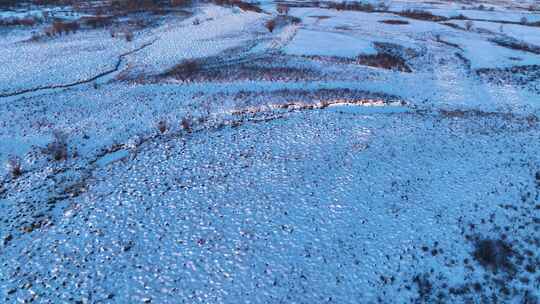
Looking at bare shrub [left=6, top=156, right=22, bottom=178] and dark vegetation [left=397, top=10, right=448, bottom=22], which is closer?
bare shrub [left=6, top=156, right=22, bottom=178]

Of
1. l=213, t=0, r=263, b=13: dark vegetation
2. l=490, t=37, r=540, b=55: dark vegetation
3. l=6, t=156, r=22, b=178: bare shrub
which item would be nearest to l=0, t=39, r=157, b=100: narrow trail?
l=6, t=156, r=22, b=178: bare shrub

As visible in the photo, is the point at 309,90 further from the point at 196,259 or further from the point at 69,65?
the point at 69,65

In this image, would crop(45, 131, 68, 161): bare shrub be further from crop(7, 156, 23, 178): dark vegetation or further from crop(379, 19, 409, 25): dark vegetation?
crop(379, 19, 409, 25): dark vegetation

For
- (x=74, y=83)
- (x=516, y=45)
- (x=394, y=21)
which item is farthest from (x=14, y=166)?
(x=394, y=21)

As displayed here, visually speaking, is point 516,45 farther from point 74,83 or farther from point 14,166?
point 14,166

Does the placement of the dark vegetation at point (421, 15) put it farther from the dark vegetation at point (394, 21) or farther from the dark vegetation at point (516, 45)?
the dark vegetation at point (516, 45)

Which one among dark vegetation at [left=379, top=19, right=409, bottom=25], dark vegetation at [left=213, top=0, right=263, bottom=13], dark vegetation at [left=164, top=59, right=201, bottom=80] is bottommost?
dark vegetation at [left=164, top=59, right=201, bottom=80]

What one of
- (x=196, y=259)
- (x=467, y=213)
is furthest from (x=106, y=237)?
(x=467, y=213)
